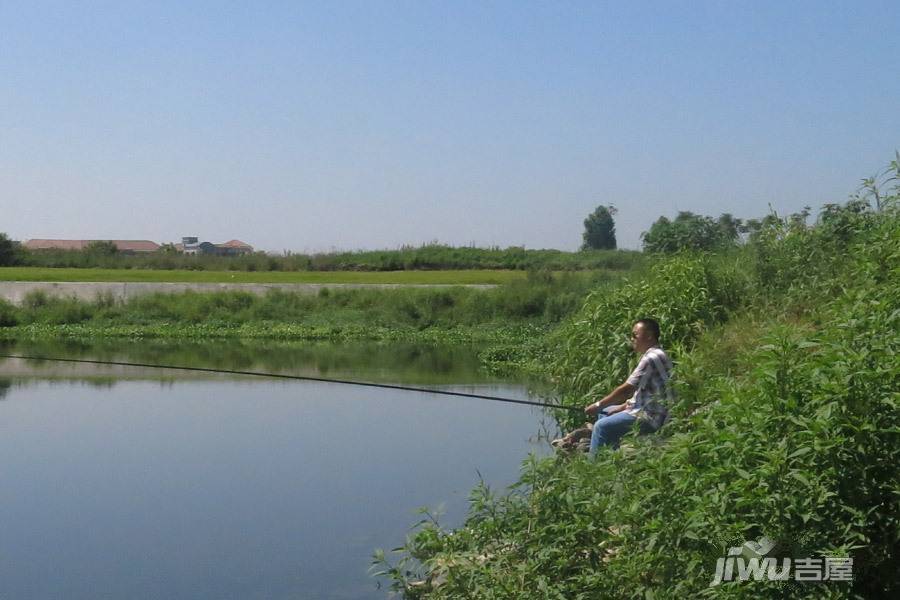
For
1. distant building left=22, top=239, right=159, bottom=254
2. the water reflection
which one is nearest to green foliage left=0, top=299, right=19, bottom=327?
the water reflection

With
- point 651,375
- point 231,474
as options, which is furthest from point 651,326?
point 231,474

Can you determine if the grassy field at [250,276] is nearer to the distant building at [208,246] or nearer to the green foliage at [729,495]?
the green foliage at [729,495]

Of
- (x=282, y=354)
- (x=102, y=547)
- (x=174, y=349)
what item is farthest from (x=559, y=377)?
(x=174, y=349)

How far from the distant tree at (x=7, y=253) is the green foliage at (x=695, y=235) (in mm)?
33269

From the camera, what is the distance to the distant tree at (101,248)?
4403cm

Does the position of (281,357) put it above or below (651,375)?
below

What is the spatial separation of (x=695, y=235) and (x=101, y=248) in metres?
37.1

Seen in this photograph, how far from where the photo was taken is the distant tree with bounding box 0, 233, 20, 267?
136ft

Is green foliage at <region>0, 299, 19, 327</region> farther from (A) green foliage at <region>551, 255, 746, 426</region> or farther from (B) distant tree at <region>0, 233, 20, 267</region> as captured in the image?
(A) green foliage at <region>551, 255, 746, 426</region>

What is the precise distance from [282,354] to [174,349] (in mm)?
2465

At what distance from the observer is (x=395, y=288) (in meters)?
28.8

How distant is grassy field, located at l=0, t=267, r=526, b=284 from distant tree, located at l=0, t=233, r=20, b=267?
1.98m

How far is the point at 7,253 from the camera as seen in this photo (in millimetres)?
41688

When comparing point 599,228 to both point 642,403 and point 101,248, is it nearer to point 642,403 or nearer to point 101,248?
point 101,248
